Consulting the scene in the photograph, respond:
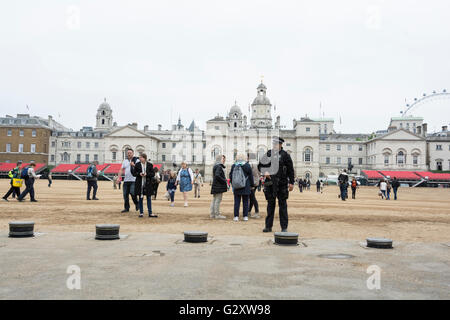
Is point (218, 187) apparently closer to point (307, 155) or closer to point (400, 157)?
point (307, 155)

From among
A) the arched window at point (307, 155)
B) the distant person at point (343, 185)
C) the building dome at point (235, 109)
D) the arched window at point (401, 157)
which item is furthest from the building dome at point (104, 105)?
the distant person at point (343, 185)

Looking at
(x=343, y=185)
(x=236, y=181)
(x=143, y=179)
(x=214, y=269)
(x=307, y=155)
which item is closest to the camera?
(x=214, y=269)

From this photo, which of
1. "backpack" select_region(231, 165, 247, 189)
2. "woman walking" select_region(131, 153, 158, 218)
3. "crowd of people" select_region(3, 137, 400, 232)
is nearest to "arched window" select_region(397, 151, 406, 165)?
"crowd of people" select_region(3, 137, 400, 232)

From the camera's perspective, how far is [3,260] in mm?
5387

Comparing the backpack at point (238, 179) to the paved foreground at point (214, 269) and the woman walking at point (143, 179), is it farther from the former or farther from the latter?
the paved foreground at point (214, 269)

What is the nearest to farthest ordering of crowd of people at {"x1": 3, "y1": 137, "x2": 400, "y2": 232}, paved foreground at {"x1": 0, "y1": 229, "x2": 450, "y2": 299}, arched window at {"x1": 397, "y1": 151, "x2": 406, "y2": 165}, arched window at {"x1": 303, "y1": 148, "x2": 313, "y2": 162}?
paved foreground at {"x1": 0, "y1": 229, "x2": 450, "y2": 299}
crowd of people at {"x1": 3, "y1": 137, "x2": 400, "y2": 232}
arched window at {"x1": 397, "y1": 151, "x2": 406, "y2": 165}
arched window at {"x1": 303, "y1": 148, "x2": 313, "y2": 162}

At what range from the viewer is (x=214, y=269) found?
5.05m

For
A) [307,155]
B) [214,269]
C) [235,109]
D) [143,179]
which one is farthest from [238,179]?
[235,109]

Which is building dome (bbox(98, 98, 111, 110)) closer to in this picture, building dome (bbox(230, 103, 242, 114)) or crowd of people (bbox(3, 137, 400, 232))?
building dome (bbox(230, 103, 242, 114))

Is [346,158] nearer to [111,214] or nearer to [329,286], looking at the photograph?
[111,214]

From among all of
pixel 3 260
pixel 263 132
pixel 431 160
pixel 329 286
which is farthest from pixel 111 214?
pixel 431 160

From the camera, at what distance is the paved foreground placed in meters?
3.99

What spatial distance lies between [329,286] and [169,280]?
191 cm

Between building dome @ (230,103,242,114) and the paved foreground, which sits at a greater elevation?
building dome @ (230,103,242,114)
